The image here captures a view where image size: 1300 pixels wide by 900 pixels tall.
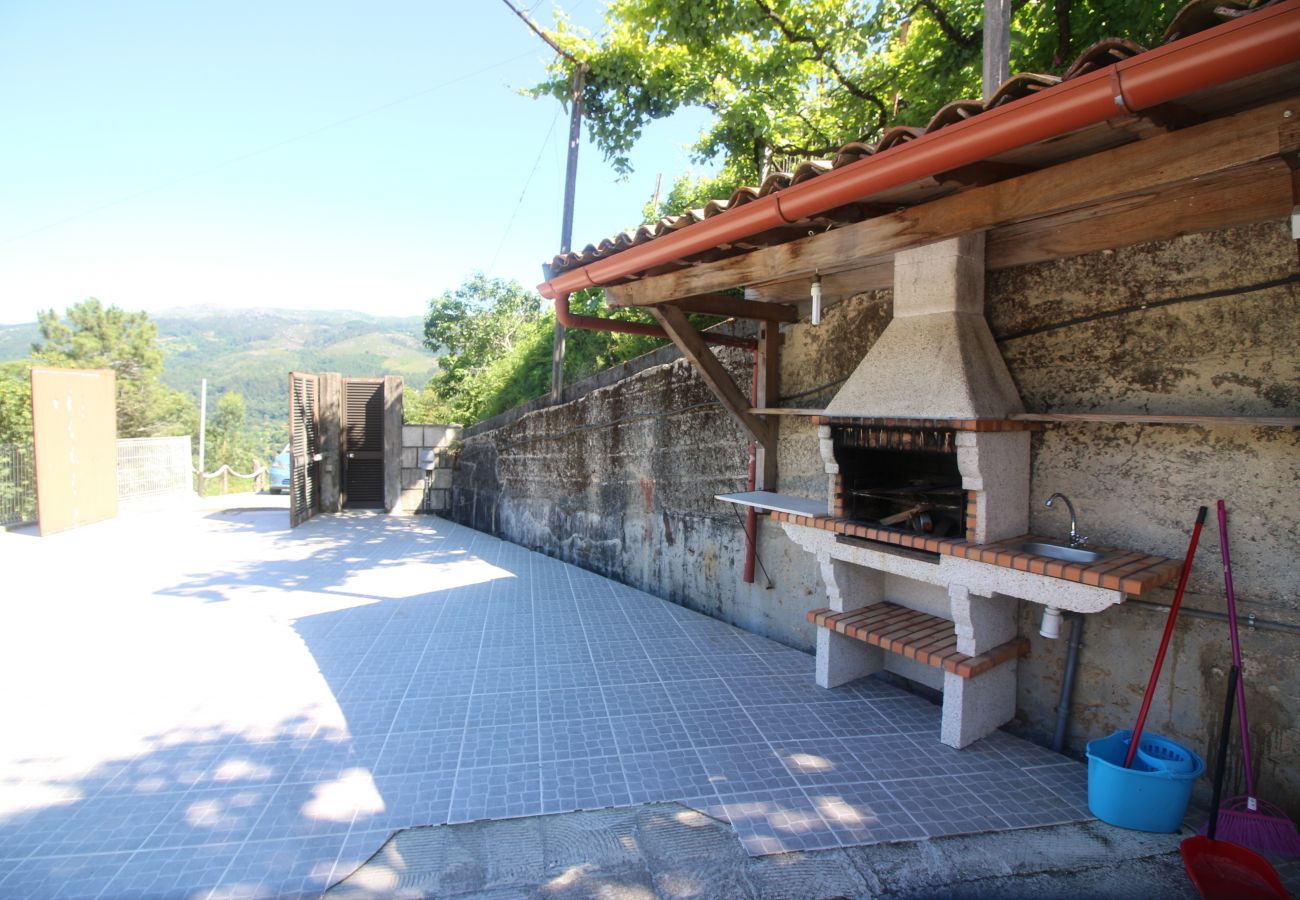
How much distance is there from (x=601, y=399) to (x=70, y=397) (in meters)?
8.79

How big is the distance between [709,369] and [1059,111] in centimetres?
291

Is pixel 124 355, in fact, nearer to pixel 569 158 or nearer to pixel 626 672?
pixel 569 158

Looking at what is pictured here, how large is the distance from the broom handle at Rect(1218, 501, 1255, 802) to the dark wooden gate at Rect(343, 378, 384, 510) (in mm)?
12382

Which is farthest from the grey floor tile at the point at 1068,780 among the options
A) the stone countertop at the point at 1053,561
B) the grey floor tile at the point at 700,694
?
the grey floor tile at the point at 700,694

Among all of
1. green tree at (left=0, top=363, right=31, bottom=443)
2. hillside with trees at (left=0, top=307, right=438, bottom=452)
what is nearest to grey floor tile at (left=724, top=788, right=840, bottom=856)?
green tree at (left=0, top=363, right=31, bottom=443)

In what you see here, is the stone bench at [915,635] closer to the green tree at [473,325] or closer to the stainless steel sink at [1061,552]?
the stainless steel sink at [1061,552]

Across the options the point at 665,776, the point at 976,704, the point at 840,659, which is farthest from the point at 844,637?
the point at 665,776

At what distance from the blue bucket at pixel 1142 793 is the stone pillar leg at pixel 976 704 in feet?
1.95

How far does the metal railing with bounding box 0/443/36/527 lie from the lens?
10461 mm

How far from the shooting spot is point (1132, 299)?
309 cm

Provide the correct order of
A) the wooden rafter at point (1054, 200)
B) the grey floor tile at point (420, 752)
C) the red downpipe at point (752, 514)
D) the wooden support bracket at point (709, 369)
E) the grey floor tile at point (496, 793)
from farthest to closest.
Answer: the red downpipe at point (752, 514) < the wooden support bracket at point (709, 369) < the grey floor tile at point (420, 752) < the grey floor tile at point (496, 793) < the wooden rafter at point (1054, 200)

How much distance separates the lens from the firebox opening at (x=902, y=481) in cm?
354

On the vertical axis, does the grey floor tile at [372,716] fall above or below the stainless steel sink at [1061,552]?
below

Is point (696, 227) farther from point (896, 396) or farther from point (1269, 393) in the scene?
point (1269, 393)
